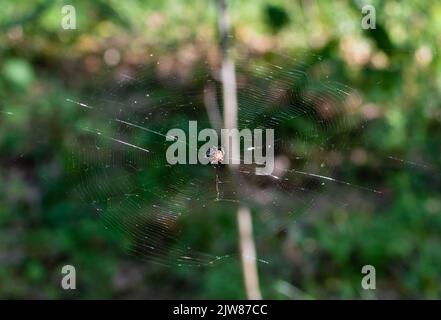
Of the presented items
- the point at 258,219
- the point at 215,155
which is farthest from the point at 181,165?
the point at 258,219

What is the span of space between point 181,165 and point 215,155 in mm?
130

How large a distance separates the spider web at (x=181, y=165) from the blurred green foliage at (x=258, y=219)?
16 cm

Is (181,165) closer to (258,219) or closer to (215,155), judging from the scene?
(215,155)

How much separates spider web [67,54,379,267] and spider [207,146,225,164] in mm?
47

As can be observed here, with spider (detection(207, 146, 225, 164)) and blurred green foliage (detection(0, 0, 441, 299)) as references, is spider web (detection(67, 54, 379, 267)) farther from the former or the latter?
blurred green foliage (detection(0, 0, 441, 299))

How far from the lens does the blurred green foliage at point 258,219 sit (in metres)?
2.98

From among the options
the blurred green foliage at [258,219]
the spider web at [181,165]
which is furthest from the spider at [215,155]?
the blurred green foliage at [258,219]

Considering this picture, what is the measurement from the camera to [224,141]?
6.32 feet

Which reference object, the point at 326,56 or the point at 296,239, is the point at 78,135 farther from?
the point at 326,56

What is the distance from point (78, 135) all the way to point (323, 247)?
1178mm

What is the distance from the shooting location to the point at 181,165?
195 cm

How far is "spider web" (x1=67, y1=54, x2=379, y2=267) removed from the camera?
6.49 ft
